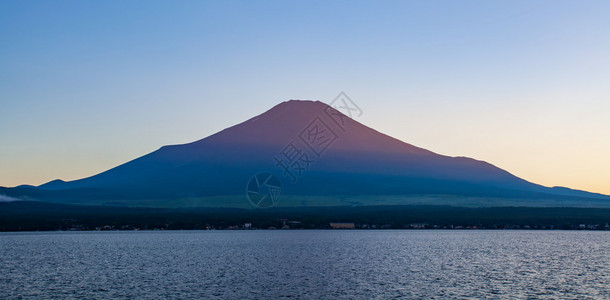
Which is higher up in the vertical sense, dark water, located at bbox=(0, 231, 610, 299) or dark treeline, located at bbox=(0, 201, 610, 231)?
dark treeline, located at bbox=(0, 201, 610, 231)

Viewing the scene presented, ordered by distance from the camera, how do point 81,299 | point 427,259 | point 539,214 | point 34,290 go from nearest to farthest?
1. point 81,299
2. point 34,290
3. point 427,259
4. point 539,214

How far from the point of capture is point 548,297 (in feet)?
142

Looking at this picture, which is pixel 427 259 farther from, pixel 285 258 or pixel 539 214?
pixel 539 214

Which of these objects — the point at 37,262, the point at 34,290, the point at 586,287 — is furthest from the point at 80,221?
the point at 586,287

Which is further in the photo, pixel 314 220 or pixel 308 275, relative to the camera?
pixel 314 220

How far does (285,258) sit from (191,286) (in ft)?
103

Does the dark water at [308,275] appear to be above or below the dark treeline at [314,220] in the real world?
below

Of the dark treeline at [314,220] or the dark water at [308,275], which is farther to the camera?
the dark treeline at [314,220]

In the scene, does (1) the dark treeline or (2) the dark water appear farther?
(1) the dark treeline

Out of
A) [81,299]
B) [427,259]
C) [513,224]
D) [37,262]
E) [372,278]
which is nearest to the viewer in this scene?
[81,299]

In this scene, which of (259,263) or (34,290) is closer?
(34,290)

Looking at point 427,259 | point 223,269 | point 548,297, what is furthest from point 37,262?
point 548,297

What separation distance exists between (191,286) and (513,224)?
135560 millimetres

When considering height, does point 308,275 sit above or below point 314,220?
below
